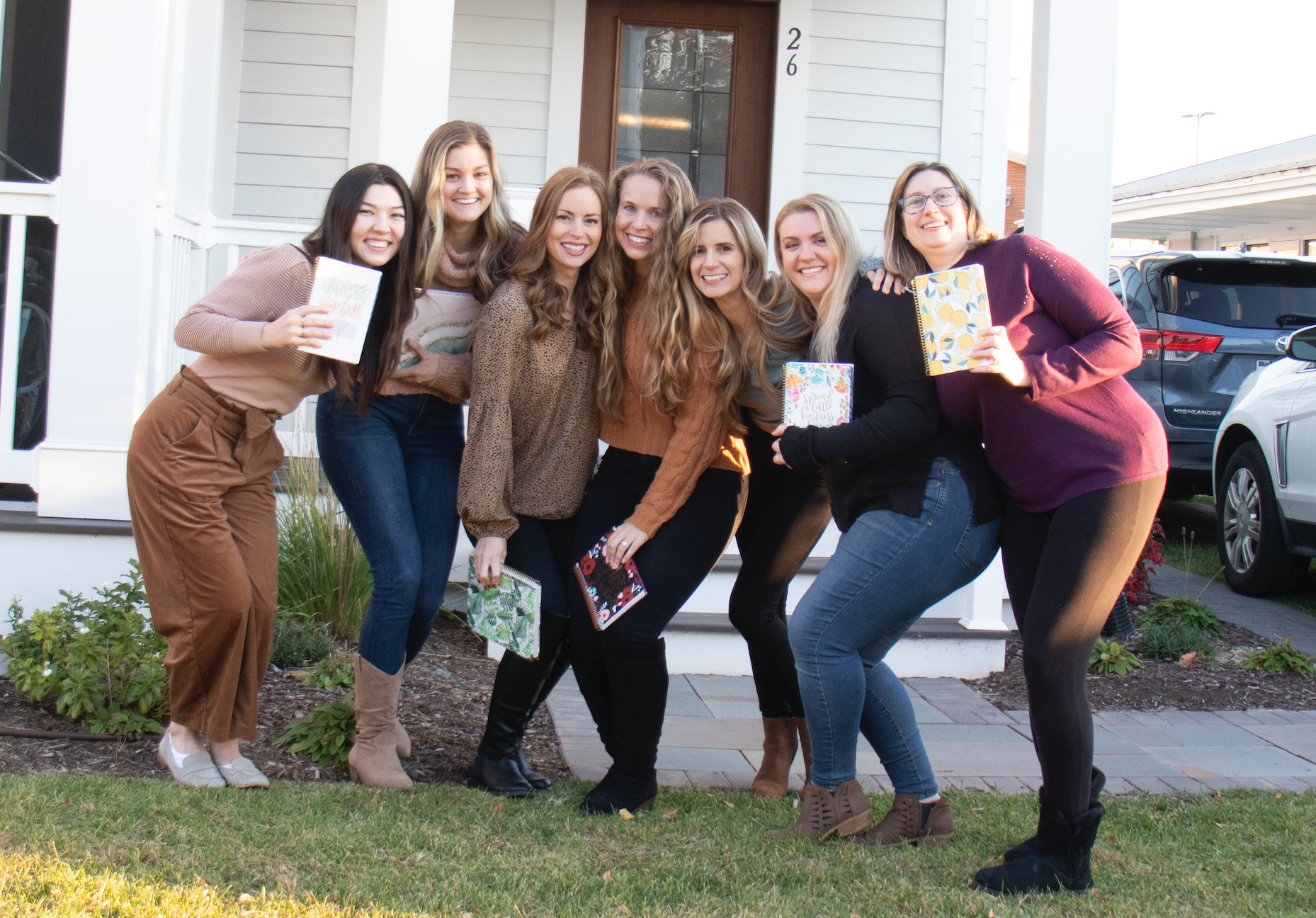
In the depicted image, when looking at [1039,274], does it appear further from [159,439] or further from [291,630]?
[291,630]

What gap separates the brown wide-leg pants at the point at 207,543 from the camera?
2.86 metres

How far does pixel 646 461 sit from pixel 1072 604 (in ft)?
3.97

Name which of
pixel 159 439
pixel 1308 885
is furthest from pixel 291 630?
pixel 1308 885

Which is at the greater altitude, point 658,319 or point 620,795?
point 658,319

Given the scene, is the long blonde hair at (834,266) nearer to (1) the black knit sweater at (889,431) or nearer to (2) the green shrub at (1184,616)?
(1) the black knit sweater at (889,431)

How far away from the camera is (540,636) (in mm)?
3086

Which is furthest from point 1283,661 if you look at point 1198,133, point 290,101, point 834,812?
point 1198,133

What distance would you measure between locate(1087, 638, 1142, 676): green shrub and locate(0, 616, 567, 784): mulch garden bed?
259 centimetres

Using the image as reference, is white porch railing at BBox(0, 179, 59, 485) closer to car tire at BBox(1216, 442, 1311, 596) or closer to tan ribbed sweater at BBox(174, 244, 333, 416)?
tan ribbed sweater at BBox(174, 244, 333, 416)

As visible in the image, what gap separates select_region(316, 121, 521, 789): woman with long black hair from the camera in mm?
3021

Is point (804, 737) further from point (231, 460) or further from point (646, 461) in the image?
point (231, 460)

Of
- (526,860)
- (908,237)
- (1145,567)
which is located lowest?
(526,860)

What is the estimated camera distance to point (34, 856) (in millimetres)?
2412

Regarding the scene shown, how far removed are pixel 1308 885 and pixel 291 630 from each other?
3339 millimetres
